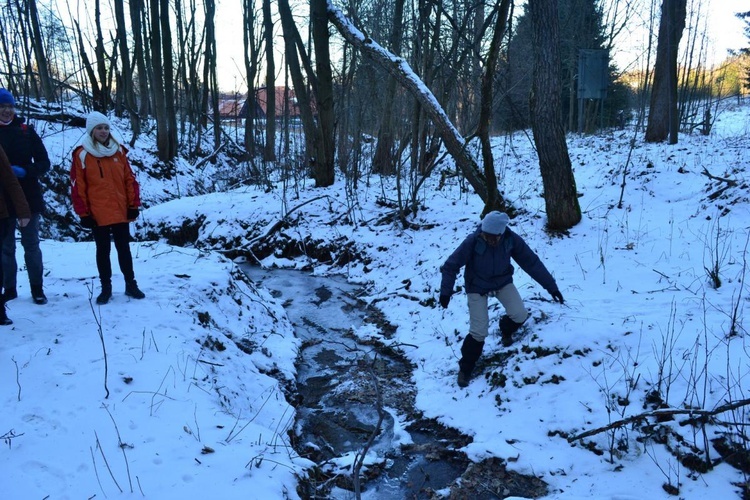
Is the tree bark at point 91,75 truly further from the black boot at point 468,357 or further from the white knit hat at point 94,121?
the black boot at point 468,357

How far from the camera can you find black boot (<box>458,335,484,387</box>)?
16.4ft

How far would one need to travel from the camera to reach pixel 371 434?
4750mm

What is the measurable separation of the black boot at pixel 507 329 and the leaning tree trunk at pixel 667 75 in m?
9.57

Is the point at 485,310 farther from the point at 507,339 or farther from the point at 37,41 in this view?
the point at 37,41

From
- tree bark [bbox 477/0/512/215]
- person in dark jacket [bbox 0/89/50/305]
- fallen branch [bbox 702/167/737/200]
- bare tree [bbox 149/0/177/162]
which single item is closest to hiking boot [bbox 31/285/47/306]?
person in dark jacket [bbox 0/89/50/305]

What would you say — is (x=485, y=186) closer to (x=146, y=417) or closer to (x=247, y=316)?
(x=247, y=316)

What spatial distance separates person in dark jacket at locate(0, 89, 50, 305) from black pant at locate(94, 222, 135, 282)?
0.61 m

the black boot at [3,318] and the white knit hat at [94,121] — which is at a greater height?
the white knit hat at [94,121]

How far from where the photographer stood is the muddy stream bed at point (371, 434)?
12.5ft

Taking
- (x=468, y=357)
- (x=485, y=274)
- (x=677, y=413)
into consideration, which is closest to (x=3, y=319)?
(x=468, y=357)

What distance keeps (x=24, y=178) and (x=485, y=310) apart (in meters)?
4.95

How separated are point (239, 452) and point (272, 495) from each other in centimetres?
51

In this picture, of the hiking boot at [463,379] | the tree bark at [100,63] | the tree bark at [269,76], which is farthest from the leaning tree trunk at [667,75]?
the tree bark at [100,63]

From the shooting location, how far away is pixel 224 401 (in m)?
4.36
